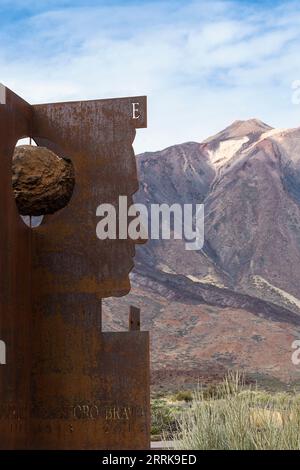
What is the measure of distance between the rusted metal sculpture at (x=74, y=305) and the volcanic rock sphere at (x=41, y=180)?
0.10 metres

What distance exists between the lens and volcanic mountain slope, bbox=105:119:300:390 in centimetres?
3275

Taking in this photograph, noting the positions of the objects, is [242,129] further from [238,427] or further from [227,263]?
[238,427]

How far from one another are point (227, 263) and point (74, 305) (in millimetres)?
38568

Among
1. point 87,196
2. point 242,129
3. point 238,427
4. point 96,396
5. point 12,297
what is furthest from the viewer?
point 242,129

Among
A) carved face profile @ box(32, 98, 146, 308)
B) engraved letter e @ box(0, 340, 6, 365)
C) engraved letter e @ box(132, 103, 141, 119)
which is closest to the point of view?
engraved letter e @ box(0, 340, 6, 365)

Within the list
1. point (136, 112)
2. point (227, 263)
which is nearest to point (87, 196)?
point (136, 112)

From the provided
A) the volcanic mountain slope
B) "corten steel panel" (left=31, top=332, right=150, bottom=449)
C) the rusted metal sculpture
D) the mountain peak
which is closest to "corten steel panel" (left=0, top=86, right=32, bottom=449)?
the rusted metal sculpture

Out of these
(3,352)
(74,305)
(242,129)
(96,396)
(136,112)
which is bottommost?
(96,396)

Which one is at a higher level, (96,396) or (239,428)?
(96,396)

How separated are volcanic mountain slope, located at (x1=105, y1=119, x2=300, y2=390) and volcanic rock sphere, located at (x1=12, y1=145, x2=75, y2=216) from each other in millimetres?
22705

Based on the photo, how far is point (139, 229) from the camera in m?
6.77

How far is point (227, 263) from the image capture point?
45.0 meters

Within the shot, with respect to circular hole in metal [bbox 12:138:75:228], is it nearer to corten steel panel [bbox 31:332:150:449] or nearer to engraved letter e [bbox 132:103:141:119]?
engraved letter e [bbox 132:103:141:119]
